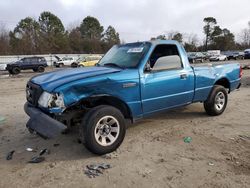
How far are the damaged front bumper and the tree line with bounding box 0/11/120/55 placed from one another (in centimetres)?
5189

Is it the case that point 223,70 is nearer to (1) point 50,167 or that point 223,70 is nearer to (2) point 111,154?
(2) point 111,154

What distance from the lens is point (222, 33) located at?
258 feet

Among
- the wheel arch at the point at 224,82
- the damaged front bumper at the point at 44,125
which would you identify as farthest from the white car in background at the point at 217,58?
the damaged front bumper at the point at 44,125

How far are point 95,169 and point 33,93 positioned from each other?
1.75 metres

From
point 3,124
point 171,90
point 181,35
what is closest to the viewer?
point 171,90

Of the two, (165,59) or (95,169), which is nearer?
(95,169)

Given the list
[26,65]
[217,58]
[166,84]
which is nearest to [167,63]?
[166,84]

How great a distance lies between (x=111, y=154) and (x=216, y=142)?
193 centimetres

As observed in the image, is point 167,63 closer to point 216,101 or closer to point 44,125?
point 216,101

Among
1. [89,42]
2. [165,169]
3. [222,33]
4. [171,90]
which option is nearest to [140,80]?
[171,90]

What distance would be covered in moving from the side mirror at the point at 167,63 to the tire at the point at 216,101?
134 cm

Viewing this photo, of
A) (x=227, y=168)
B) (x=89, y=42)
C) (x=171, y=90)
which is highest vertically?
(x=89, y=42)

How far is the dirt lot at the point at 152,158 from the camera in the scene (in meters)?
3.61

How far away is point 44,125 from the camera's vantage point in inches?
164
